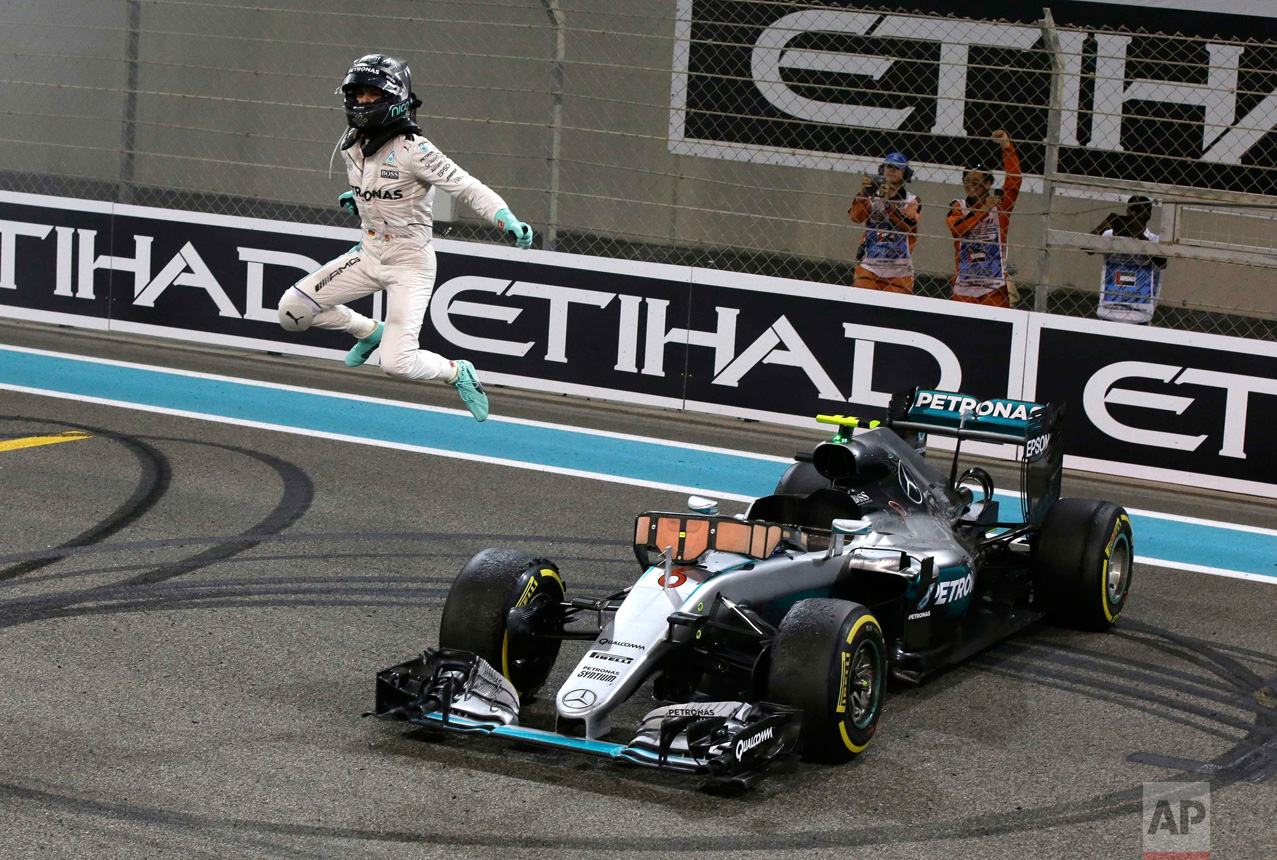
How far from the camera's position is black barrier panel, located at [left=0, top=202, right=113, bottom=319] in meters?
12.7

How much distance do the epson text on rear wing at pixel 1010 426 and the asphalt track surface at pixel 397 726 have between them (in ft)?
2.07

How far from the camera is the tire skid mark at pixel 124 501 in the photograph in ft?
23.5

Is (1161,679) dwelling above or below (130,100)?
below

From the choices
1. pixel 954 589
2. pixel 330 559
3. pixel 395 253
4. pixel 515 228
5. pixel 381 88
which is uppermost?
pixel 381 88

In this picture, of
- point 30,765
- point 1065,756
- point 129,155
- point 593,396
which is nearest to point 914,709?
point 1065,756

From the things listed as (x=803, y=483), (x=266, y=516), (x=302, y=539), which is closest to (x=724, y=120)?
(x=266, y=516)

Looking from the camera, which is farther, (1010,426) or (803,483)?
(1010,426)

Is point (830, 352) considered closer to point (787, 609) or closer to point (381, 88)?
point (381, 88)

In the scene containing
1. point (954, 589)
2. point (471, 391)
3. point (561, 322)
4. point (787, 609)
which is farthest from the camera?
point (561, 322)

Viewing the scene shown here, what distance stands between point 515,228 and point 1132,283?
14.8 ft

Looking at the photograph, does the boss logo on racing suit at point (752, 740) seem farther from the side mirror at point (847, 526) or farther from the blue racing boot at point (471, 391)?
the blue racing boot at point (471, 391)

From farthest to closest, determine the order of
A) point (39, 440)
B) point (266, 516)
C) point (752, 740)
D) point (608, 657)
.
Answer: point (39, 440) < point (266, 516) < point (608, 657) < point (752, 740)

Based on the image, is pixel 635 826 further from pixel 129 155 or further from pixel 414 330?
Result: pixel 129 155

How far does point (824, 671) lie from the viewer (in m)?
5.03
